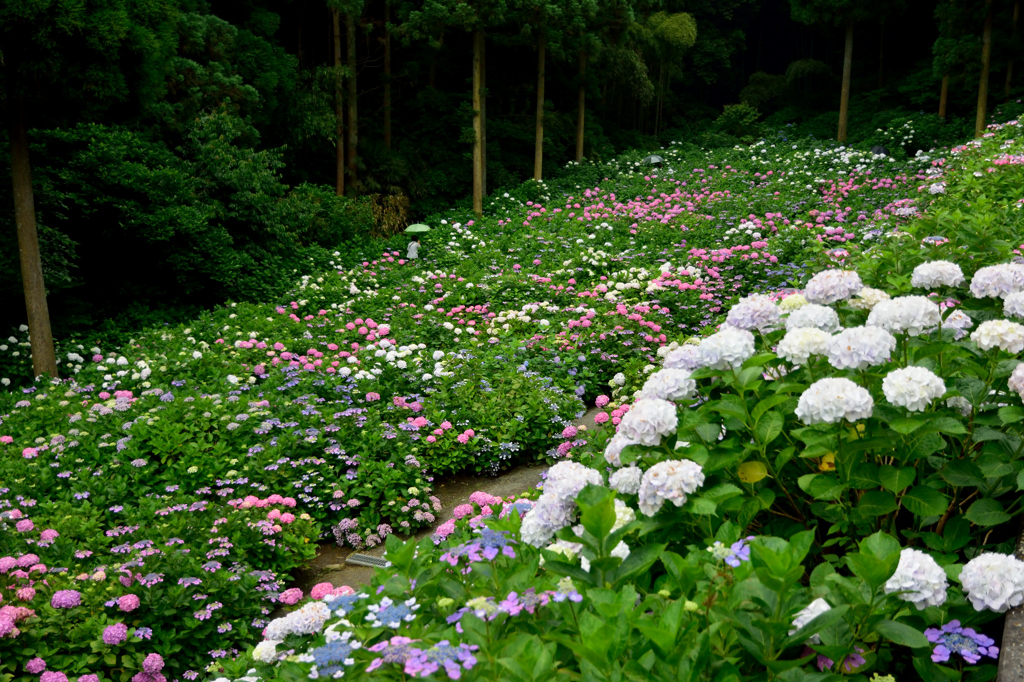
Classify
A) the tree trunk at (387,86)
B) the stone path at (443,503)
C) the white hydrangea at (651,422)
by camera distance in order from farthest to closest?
the tree trunk at (387,86)
the stone path at (443,503)
the white hydrangea at (651,422)

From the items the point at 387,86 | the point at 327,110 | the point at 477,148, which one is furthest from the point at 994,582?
the point at 387,86

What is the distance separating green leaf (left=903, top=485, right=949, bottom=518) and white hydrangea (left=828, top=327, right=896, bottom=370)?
0.32 metres

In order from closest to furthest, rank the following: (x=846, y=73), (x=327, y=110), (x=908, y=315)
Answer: (x=908, y=315) → (x=327, y=110) → (x=846, y=73)

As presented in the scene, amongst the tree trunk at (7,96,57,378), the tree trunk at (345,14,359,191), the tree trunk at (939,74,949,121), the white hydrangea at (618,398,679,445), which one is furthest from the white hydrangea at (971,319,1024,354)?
the tree trunk at (939,74,949,121)

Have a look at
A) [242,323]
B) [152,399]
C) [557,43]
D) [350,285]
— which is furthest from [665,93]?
[152,399]

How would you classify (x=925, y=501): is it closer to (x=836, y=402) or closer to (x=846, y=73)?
(x=836, y=402)

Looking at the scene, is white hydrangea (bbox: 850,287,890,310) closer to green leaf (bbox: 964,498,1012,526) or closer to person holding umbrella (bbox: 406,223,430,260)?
green leaf (bbox: 964,498,1012,526)

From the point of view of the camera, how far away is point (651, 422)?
173 cm

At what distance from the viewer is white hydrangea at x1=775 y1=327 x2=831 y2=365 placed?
6.01 feet

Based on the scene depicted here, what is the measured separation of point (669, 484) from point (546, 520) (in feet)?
1.01

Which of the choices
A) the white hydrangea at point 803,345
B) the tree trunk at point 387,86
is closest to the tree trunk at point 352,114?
the tree trunk at point 387,86

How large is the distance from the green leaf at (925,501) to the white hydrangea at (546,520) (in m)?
0.78

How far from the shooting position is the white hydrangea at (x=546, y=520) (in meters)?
1.69

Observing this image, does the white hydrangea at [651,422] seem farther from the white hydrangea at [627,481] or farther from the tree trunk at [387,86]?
the tree trunk at [387,86]
